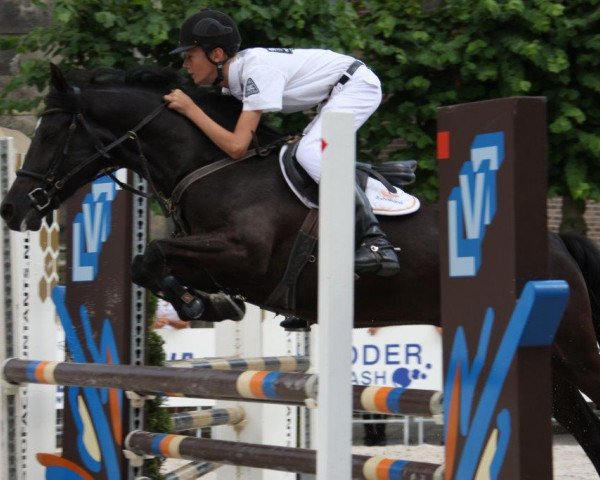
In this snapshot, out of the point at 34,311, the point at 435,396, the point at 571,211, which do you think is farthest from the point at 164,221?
the point at 435,396

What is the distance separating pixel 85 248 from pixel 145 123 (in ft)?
1.67

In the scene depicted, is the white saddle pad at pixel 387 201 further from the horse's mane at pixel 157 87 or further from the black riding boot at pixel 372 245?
the horse's mane at pixel 157 87

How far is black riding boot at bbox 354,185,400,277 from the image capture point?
4.38 meters

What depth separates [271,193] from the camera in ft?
15.1

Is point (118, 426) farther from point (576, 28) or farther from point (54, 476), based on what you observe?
point (576, 28)

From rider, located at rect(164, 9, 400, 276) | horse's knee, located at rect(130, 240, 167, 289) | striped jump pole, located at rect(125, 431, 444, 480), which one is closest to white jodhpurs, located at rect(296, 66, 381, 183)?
rider, located at rect(164, 9, 400, 276)

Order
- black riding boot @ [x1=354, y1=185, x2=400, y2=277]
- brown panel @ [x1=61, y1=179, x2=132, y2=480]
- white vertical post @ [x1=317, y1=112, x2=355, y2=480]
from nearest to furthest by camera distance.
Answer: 1. white vertical post @ [x1=317, y1=112, x2=355, y2=480]
2. black riding boot @ [x1=354, y1=185, x2=400, y2=277]
3. brown panel @ [x1=61, y1=179, x2=132, y2=480]

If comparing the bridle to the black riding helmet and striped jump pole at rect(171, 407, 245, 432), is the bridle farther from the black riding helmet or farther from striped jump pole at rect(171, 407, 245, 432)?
striped jump pole at rect(171, 407, 245, 432)

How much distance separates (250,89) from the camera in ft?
14.9

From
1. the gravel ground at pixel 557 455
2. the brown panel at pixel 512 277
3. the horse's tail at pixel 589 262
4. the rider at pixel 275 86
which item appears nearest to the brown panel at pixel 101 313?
the rider at pixel 275 86

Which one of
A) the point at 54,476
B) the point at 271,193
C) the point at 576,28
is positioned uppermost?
the point at 576,28

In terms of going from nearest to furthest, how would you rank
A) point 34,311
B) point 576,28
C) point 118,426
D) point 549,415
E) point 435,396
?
point 549,415
point 435,396
point 118,426
point 34,311
point 576,28

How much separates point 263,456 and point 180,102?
1.40 metres

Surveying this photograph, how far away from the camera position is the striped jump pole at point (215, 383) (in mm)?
3326
